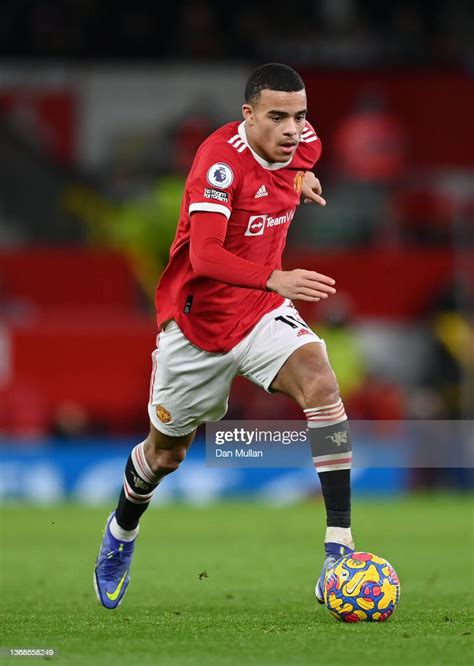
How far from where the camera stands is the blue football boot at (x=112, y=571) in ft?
23.5

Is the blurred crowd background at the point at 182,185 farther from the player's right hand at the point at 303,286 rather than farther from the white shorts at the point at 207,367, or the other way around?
the player's right hand at the point at 303,286

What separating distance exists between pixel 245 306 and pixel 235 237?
343 millimetres

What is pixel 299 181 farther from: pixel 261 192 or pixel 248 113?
pixel 248 113

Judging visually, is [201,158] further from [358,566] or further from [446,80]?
[446,80]

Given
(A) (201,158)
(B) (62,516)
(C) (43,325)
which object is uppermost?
(A) (201,158)

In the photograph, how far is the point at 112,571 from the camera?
24.0ft

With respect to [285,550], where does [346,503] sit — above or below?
above

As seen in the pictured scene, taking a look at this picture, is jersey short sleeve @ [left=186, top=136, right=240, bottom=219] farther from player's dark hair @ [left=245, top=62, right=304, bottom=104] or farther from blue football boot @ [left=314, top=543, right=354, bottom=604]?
blue football boot @ [left=314, top=543, right=354, bottom=604]

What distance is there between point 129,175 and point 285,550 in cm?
1360

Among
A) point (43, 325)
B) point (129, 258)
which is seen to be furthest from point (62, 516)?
point (129, 258)

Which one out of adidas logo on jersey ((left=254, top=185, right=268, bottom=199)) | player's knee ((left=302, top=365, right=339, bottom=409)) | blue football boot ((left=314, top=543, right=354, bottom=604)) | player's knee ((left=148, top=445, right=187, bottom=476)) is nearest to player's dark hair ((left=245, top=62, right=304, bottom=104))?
adidas logo on jersey ((left=254, top=185, right=268, bottom=199))

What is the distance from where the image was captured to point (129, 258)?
791 inches

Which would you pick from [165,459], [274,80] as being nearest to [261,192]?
[274,80]

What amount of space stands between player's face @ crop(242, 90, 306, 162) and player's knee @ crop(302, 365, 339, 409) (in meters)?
1.02
